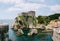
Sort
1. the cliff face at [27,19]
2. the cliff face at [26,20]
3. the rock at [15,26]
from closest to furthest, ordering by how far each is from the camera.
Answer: the rock at [15,26]
the cliff face at [26,20]
the cliff face at [27,19]

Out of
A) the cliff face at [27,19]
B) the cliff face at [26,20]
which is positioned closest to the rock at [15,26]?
the cliff face at [26,20]

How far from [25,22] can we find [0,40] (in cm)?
5534

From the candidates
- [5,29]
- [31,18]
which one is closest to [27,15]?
[31,18]

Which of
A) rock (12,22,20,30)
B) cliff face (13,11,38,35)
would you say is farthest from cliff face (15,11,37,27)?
rock (12,22,20,30)

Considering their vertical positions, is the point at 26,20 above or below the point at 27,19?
below

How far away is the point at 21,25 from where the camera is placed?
5962cm

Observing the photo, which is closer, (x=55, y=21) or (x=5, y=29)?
(x=5, y=29)

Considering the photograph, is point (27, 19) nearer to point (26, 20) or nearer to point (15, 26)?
point (26, 20)

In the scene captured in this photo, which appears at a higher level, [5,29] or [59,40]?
[5,29]

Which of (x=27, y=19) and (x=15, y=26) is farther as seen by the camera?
(x=27, y=19)

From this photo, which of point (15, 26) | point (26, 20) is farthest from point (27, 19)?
point (15, 26)

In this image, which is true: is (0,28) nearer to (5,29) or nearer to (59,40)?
(5,29)

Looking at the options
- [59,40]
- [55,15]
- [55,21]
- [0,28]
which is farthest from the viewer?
[55,15]

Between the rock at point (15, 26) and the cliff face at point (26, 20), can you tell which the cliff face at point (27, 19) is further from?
the rock at point (15, 26)
